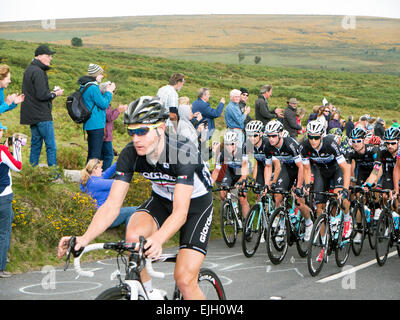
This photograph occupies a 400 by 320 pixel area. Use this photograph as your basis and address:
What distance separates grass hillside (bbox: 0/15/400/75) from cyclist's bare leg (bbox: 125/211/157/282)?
94557 mm

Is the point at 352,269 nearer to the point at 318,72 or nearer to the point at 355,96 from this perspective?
the point at 355,96

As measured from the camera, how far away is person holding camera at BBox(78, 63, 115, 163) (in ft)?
35.1

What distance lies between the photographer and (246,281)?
8.29 metres

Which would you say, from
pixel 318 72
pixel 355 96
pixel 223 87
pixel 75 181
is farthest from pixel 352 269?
pixel 318 72

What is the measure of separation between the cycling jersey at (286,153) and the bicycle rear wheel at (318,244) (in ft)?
6.14

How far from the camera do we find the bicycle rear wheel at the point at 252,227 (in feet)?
32.9

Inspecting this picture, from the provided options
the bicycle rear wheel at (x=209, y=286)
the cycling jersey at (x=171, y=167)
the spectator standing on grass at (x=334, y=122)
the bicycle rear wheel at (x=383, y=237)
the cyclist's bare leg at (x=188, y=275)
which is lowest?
the bicycle rear wheel at (x=383, y=237)

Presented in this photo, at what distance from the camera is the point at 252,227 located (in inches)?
400

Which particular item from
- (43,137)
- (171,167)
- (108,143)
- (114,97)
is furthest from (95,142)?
(114,97)

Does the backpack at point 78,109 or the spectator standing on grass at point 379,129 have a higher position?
the backpack at point 78,109

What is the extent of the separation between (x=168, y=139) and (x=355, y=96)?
265 feet

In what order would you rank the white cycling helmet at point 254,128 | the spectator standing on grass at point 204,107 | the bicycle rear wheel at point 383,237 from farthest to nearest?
the spectator standing on grass at point 204,107 < the white cycling helmet at point 254,128 < the bicycle rear wheel at point 383,237

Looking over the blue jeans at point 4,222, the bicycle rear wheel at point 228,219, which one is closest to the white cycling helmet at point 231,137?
the bicycle rear wheel at point 228,219

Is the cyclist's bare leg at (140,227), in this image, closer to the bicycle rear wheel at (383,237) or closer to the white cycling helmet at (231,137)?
the bicycle rear wheel at (383,237)
